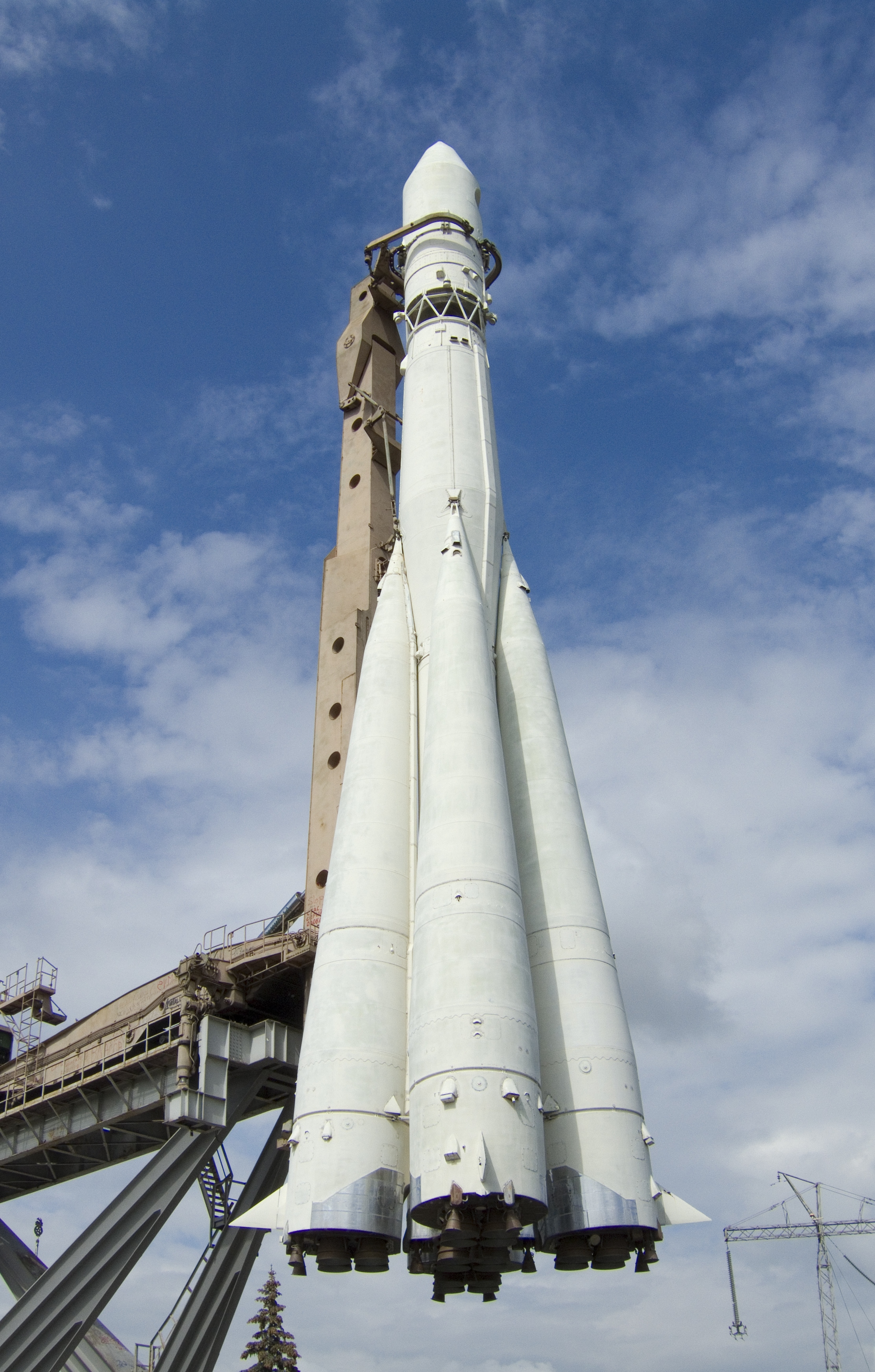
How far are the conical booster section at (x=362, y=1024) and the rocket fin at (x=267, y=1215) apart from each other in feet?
2.27

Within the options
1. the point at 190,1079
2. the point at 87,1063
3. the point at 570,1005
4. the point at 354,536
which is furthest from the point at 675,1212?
the point at 354,536

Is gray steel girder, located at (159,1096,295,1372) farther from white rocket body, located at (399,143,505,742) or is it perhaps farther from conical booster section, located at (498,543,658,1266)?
white rocket body, located at (399,143,505,742)

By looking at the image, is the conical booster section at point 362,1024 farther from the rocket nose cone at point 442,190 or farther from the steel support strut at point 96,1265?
the rocket nose cone at point 442,190

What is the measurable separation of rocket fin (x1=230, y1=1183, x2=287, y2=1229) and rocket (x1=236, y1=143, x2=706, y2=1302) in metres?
0.05

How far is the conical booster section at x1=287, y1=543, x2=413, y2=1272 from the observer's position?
55.2ft

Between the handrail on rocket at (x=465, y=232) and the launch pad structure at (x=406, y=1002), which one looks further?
the handrail on rocket at (x=465, y=232)

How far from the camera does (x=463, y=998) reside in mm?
16812

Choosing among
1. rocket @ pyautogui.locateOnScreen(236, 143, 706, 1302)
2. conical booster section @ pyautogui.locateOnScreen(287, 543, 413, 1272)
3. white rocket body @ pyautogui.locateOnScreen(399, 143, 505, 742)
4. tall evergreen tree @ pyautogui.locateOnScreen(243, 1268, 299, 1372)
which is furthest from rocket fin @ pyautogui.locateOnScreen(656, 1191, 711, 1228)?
tall evergreen tree @ pyautogui.locateOnScreen(243, 1268, 299, 1372)

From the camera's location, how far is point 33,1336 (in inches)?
853

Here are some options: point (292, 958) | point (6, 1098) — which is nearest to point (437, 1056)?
point (292, 958)

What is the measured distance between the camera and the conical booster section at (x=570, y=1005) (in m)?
17.2

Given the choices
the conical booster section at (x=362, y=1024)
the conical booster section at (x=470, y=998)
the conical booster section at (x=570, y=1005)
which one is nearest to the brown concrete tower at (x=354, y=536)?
the conical booster section at (x=362, y=1024)

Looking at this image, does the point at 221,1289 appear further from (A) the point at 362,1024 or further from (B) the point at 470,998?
(B) the point at 470,998

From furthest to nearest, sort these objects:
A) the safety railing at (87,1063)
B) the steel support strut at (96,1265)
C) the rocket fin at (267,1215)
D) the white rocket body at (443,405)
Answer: the safety railing at (87,1063) → the white rocket body at (443,405) → the steel support strut at (96,1265) → the rocket fin at (267,1215)
